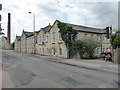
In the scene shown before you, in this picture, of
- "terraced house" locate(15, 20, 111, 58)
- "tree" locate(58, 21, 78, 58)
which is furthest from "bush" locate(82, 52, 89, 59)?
"terraced house" locate(15, 20, 111, 58)

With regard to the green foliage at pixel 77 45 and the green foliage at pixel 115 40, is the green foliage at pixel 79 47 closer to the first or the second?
the green foliage at pixel 77 45

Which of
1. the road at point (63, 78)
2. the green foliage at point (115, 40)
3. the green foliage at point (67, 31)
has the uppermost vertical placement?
the green foliage at point (67, 31)

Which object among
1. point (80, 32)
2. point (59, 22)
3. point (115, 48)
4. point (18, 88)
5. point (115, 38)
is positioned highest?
point (59, 22)

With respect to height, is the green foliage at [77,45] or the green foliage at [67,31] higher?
the green foliage at [67,31]

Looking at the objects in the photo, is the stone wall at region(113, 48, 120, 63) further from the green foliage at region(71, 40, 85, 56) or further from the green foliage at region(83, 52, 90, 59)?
the green foliage at region(71, 40, 85, 56)

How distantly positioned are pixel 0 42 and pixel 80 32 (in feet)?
320

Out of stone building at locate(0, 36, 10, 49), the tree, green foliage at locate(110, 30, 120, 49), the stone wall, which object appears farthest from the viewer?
stone building at locate(0, 36, 10, 49)

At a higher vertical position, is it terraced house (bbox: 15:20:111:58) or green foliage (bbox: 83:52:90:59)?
terraced house (bbox: 15:20:111:58)

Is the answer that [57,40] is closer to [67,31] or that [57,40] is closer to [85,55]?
[67,31]

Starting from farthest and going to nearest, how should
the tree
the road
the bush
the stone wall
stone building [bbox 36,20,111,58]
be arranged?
stone building [bbox 36,20,111,58] < the tree < the bush < the stone wall < the road

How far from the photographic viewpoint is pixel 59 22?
2200cm

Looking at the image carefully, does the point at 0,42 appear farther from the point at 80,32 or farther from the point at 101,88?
the point at 101,88

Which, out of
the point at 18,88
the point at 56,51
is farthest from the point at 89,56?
the point at 18,88

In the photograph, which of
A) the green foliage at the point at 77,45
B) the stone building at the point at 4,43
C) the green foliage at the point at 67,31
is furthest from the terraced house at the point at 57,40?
the stone building at the point at 4,43
